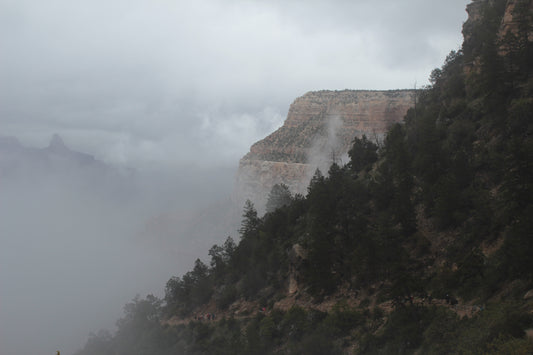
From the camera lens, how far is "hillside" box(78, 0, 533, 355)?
14711 mm

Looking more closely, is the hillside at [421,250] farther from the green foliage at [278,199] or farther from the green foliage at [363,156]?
the green foliage at [278,199]

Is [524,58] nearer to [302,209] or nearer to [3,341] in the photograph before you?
[302,209]

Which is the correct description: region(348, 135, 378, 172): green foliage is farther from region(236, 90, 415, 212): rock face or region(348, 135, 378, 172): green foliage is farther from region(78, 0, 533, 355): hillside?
region(236, 90, 415, 212): rock face

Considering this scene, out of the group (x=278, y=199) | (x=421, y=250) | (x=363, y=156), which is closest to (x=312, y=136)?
(x=278, y=199)

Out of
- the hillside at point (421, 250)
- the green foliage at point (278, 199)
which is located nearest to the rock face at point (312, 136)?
the green foliage at point (278, 199)

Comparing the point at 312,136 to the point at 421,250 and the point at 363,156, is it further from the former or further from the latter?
the point at 421,250

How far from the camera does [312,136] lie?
118938 mm

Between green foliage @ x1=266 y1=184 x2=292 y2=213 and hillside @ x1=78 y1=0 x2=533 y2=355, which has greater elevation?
green foliage @ x1=266 y1=184 x2=292 y2=213

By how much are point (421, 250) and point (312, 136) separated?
321 ft

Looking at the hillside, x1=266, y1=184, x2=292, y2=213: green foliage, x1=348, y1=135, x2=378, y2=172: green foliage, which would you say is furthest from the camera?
x1=266, y1=184, x2=292, y2=213: green foliage

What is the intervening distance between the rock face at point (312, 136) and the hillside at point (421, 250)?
6323 cm

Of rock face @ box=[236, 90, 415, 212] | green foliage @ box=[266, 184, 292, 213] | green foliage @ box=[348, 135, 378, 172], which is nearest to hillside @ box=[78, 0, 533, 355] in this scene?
green foliage @ box=[348, 135, 378, 172]

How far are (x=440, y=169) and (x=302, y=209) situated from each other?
18.3 metres

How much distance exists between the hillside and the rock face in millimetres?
63226
